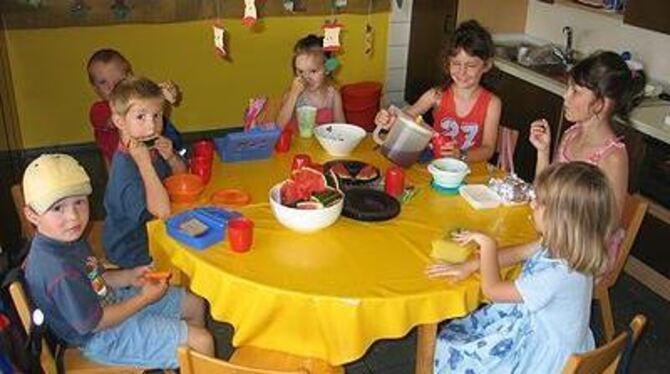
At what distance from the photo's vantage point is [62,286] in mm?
1770

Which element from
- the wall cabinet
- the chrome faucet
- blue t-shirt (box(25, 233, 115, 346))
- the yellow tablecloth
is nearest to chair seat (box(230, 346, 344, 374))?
the yellow tablecloth

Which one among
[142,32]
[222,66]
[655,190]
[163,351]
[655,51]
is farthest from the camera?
[222,66]

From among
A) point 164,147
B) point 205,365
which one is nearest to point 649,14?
point 164,147

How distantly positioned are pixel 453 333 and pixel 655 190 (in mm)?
1620

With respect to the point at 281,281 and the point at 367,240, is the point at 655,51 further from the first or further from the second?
the point at 281,281

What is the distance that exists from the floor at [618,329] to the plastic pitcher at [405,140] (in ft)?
2.43

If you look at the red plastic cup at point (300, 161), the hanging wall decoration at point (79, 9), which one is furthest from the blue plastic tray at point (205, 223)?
the hanging wall decoration at point (79, 9)

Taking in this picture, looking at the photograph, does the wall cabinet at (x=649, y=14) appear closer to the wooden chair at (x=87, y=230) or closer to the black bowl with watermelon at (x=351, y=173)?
the black bowl with watermelon at (x=351, y=173)

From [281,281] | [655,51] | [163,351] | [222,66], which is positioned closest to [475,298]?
[281,281]

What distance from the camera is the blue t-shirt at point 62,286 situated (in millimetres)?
1780

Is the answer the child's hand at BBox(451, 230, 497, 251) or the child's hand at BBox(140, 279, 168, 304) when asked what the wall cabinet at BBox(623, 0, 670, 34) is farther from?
the child's hand at BBox(140, 279, 168, 304)

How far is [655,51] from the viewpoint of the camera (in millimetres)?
3756

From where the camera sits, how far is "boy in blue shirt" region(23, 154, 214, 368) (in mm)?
1797

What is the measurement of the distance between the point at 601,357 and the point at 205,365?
2.96ft
